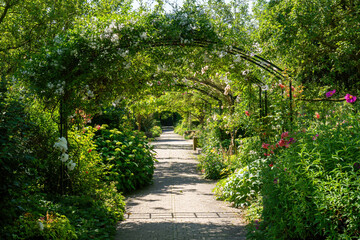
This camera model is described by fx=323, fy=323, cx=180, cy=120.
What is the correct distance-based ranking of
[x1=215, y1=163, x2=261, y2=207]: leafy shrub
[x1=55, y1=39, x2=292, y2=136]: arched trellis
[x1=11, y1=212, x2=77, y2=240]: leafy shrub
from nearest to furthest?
[x1=11, y1=212, x2=77, y2=240]: leafy shrub → [x1=55, y1=39, x2=292, y2=136]: arched trellis → [x1=215, y1=163, x2=261, y2=207]: leafy shrub

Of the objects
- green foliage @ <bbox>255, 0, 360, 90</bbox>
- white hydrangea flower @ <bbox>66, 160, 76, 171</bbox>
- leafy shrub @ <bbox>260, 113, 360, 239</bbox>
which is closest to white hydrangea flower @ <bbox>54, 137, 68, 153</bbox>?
white hydrangea flower @ <bbox>66, 160, 76, 171</bbox>

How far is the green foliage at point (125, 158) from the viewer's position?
7391mm

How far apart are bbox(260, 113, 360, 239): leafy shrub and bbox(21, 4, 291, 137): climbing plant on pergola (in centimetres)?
273

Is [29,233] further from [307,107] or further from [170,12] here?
[307,107]

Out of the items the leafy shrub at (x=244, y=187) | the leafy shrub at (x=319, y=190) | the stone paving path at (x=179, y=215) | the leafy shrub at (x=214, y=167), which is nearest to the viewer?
the leafy shrub at (x=319, y=190)

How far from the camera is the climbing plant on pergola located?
5.06m

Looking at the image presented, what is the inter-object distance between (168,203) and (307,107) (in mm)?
4693

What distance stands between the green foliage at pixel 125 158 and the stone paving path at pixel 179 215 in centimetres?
32

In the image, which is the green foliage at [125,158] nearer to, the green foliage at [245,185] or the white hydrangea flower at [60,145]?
the green foliage at [245,185]

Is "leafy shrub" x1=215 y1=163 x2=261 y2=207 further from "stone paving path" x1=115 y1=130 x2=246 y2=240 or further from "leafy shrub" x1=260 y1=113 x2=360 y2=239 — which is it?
"leafy shrub" x1=260 y1=113 x2=360 y2=239

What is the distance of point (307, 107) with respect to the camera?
341 inches

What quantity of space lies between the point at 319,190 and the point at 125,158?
5318 mm

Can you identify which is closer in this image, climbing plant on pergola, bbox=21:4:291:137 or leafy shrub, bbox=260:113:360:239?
leafy shrub, bbox=260:113:360:239

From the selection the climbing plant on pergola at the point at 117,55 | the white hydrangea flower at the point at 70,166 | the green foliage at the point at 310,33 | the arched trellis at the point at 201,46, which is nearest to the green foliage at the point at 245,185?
the arched trellis at the point at 201,46
